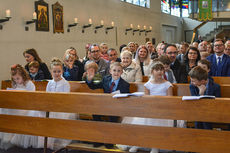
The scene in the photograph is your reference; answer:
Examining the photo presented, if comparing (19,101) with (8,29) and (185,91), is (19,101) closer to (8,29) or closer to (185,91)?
(185,91)

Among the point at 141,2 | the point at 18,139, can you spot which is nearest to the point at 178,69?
the point at 18,139

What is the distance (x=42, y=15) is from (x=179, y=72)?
17.6ft

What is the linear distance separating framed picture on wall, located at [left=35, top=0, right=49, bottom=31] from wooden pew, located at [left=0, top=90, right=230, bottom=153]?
17.7 feet

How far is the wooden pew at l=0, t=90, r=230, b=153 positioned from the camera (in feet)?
9.40

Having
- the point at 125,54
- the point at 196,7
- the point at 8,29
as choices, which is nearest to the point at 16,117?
the point at 125,54

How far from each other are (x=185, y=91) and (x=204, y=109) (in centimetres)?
146

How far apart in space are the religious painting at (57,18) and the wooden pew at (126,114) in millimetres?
6087

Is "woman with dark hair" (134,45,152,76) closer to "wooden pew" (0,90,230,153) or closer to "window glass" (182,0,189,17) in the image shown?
"wooden pew" (0,90,230,153)

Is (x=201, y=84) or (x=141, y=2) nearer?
(x=201, y=84)

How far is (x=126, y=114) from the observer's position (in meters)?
3.19

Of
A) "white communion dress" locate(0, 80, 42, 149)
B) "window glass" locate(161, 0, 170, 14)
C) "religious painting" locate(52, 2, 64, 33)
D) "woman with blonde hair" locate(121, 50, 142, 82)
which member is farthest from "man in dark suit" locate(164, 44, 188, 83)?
"window glass" locate(161, 0, 170, 14)

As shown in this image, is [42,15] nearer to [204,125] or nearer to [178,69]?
[178,69]

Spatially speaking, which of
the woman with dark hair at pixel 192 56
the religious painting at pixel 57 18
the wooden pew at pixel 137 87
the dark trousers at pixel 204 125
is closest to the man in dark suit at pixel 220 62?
the woman with dark hair at pixel 192 56

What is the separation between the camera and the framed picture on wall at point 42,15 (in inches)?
347
